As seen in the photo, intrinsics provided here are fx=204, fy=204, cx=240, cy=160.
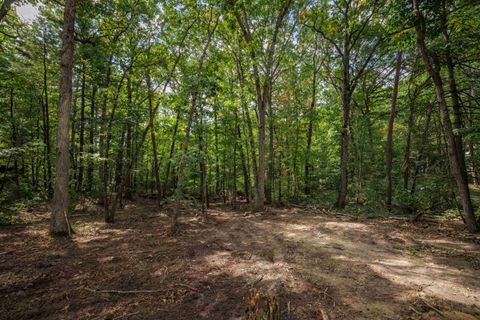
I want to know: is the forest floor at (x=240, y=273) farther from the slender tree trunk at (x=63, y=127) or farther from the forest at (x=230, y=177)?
the slender tree trunk at (x=63, y=127)

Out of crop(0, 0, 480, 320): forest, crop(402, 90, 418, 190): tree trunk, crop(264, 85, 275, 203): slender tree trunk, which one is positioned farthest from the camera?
crop(264, 85, 275, 203): slender tree trunk

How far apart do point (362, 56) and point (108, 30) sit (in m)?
13.9

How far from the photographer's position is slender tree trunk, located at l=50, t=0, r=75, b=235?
6445 millimetres

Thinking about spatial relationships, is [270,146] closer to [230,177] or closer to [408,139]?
[230,177]

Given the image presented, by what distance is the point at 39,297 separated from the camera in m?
3.42

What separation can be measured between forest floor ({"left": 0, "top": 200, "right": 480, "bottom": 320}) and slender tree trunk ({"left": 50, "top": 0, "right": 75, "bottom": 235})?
854 millimetres

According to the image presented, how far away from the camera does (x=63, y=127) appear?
6.50 metres

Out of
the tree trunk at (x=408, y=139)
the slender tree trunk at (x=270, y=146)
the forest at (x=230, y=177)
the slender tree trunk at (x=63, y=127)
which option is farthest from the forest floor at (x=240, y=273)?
the slender tree trunk at (x=270, y=146)

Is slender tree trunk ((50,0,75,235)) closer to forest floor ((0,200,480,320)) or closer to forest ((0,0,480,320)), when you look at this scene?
forest ((0,0,480,320))

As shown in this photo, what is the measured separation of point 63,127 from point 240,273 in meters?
6.98

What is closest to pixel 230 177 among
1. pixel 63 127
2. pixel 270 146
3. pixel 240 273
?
pixel 270 146

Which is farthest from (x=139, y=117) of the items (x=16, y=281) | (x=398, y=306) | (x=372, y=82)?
(x=372, y=82)

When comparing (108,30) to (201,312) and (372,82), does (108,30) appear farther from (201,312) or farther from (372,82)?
(372,82)

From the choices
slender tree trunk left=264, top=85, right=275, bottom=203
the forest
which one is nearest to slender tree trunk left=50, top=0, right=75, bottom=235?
the forest
